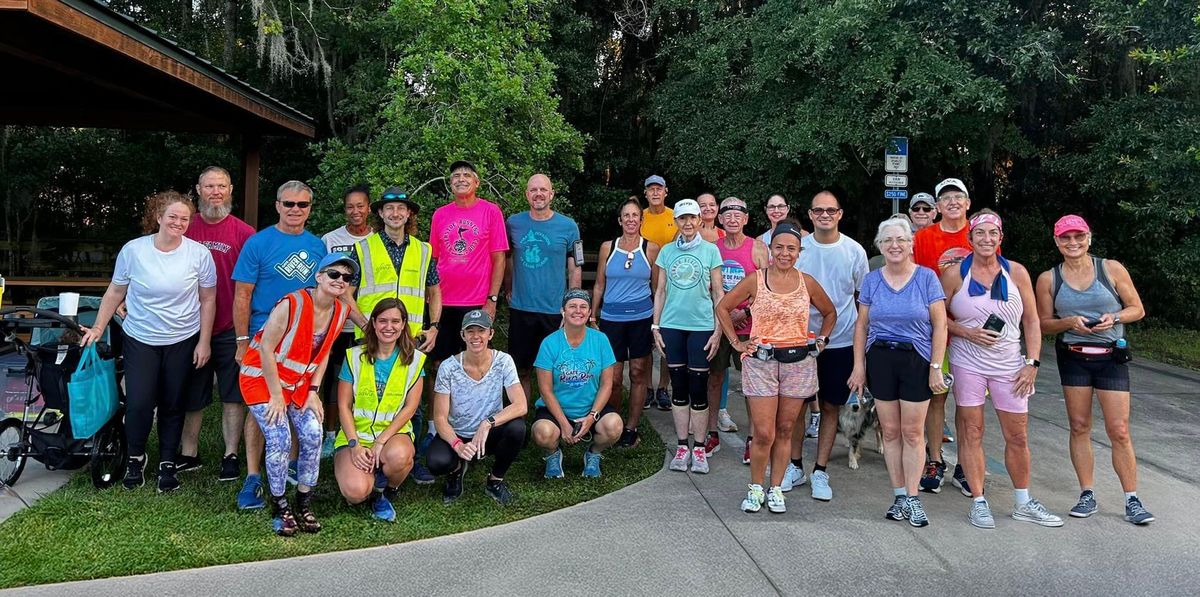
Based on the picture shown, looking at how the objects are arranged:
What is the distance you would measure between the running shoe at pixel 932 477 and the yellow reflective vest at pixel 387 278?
321 centimetres

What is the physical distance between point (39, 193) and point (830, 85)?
16.7m

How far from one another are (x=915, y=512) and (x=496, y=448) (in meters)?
2.30

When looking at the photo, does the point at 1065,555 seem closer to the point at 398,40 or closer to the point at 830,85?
the point at 830,85

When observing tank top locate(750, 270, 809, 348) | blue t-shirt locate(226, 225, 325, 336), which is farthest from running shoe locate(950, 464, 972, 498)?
blue t-shirt locate(226, 225, 325, 336)

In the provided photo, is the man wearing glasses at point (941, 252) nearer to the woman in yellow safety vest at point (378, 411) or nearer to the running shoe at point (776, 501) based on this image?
the running shoe at point (776, 501)

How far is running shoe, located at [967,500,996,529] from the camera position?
4.16 metres

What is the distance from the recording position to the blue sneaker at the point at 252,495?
4.21 m

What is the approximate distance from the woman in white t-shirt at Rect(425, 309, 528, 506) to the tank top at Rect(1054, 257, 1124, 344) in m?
3.04

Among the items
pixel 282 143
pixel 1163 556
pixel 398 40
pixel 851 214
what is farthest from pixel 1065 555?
pixel 282 143

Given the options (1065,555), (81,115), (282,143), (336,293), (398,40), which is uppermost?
(398,40)

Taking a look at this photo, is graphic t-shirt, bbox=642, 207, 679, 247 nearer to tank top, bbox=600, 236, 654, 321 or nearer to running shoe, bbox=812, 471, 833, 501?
tank top, bbox=600, 236, 654, 321

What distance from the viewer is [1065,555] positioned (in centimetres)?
381

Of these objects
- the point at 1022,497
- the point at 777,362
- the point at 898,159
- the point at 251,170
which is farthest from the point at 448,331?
the point at 898,159

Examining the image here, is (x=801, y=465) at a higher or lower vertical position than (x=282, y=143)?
lower
